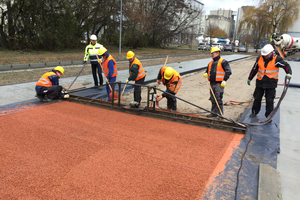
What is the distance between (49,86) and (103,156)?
330 cm

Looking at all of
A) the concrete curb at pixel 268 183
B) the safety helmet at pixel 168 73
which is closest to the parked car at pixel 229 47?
the safety helmet at pixel 168 73

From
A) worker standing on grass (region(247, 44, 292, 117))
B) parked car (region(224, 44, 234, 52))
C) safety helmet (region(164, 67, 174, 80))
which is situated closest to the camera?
worker standing on grass (region(247, 44, 292, 117))

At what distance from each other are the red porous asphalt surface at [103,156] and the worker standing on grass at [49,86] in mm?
872

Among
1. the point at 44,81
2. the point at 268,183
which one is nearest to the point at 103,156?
the point at 268,183

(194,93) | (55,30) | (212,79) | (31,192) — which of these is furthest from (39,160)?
(55,30)

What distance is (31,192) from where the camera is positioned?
2355 mm

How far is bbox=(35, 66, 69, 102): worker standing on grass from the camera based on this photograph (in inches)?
214

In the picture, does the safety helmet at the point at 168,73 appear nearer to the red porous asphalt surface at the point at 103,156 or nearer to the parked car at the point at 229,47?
the red porous asphalt surface at the point at 103,156

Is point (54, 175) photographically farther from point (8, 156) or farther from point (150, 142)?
point (150, 142)

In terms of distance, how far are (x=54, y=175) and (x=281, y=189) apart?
2750 millimetres

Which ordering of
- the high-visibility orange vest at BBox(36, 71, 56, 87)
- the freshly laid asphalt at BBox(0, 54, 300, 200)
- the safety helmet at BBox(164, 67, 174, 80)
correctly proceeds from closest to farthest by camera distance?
the freshly laid asphalt at BBox(0, 54, 300, 200) < the safety helmet at BBox(164, 67, 174, 80) < the high-visibility orange vest at BBox(36, 71, 56, 87)

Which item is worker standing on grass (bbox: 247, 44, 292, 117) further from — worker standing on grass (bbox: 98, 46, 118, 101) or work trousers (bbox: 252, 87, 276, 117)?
worker standing on grass (bbox: 98, 46, 118, 101)

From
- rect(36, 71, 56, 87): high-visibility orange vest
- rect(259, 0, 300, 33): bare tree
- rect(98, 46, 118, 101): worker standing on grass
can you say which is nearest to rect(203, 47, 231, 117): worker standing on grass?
rect(98, 46, 118, 101): worker standing on grass

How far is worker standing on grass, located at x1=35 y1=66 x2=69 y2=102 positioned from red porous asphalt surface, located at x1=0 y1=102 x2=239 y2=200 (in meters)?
0.87
